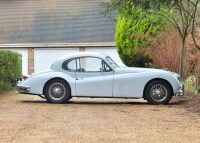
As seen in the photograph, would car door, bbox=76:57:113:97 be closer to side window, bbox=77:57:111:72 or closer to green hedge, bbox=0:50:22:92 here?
side window, bbox=77:57:111:72

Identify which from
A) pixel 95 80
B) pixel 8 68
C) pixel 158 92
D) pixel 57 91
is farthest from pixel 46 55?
pixel 158 92

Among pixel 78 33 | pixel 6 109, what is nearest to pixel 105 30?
pixel 78 33

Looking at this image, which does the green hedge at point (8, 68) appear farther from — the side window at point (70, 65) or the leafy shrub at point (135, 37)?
the leafy shrub at point (135, 37)

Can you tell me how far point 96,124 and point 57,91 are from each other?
4862 millimetres

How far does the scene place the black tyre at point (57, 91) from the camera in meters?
13.7

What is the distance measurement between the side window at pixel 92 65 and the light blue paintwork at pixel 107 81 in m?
0.12

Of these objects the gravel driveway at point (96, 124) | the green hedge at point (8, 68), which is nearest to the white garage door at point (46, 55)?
the green hedge at point (8, 68)

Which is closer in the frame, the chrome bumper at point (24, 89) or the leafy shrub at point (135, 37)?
the chrome bumper at point (24, 89)

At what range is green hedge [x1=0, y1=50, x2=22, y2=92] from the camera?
54.9 feet

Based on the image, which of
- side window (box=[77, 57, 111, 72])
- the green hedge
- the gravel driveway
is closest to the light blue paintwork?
side window (box=[77, 57, 111, 72])

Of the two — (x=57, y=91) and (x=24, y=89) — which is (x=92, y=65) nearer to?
(x=57, y=91)

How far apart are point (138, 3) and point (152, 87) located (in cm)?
260

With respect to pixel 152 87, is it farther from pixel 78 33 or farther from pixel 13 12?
pixel 13 12

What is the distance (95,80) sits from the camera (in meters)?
13.7
